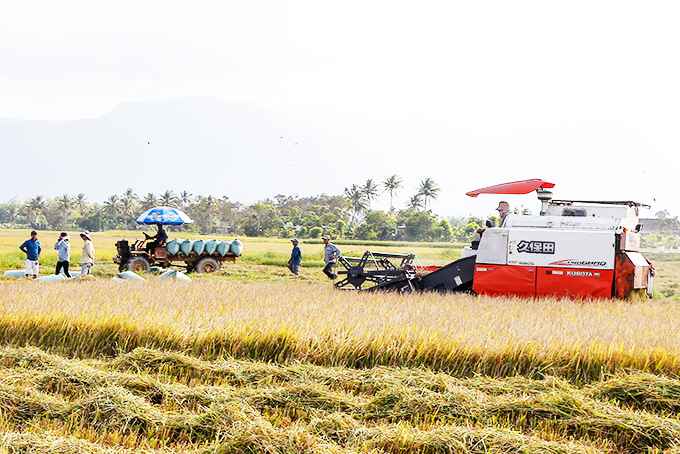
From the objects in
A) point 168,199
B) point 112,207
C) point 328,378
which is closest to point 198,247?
point 328,378

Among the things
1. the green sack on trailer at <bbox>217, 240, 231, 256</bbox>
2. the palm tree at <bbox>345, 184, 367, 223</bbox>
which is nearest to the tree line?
the palm tree at <bbox>345, 184, 367, 223</bbox>

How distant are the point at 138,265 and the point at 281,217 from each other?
65.8 meters

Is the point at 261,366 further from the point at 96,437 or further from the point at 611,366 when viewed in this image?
the point at 611,366

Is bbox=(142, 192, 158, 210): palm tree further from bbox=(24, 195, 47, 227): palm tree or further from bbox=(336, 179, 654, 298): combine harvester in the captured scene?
bbox=(336, 179, 654, 298): combine harvester

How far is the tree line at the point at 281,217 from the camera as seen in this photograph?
70938 mm

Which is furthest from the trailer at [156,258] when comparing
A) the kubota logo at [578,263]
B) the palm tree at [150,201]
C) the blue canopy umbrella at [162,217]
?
the palm tree at [150,201]

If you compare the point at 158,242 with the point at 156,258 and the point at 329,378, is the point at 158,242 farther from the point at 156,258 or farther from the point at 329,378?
the point at 329,378

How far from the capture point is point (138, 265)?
16.7 meters

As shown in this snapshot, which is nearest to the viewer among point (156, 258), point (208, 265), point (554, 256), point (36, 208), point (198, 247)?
point (554, 256)

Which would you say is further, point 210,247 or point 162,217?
point 210,247

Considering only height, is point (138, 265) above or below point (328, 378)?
below

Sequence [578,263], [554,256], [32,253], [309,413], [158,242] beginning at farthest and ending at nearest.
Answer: [158,242] < [32,253] < [554,256] < [578,263] < [309,413]

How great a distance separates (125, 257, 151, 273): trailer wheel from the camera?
1647 cm

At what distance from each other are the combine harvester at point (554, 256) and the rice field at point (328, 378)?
1432mm
